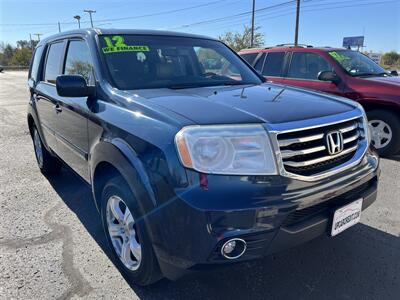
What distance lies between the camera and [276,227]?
6.10 ft

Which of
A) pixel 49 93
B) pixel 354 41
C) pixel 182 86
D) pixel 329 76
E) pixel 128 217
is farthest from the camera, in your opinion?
pixel 354 41

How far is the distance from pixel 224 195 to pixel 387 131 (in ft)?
15.1

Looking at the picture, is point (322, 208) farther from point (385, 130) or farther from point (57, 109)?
point (385, 130)

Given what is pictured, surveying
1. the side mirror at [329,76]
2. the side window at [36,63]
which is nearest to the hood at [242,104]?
the side window at [36,63]

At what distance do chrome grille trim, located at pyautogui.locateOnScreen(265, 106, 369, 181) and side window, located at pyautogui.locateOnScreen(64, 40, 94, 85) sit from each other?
167 centimetres

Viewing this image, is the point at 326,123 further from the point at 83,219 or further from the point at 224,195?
the point at 83,219

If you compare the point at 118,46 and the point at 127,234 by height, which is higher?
the point at 118,46

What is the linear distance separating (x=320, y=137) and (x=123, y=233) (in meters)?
1.49

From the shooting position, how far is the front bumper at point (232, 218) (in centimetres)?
177

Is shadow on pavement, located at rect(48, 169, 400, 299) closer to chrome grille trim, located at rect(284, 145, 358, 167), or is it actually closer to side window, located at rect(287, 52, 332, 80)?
chrome grille trim, located at rect(284, 145, 358, 167)

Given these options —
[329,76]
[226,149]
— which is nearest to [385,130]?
[329,76]

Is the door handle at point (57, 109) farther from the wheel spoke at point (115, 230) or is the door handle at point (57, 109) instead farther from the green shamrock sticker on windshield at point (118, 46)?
the wheel spoke at point (115, 230)

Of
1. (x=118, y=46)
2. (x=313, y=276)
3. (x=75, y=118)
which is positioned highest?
(x=118, y=46)

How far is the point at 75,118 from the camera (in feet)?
10.1
